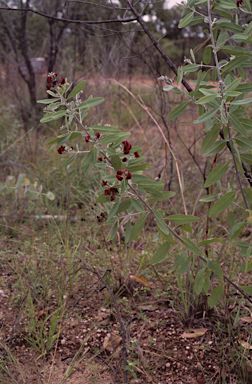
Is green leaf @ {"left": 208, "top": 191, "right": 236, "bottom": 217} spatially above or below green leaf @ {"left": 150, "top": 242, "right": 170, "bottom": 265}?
above

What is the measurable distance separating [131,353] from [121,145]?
101 cm

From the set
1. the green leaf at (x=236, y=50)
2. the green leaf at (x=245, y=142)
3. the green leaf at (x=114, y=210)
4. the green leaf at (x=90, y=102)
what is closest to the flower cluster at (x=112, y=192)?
the green leaf at (x=114, y=210)

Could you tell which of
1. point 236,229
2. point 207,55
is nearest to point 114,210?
point 236,229

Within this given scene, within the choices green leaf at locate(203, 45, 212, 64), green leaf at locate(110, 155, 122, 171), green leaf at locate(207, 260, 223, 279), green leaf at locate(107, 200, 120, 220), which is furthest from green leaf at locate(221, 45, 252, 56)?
green leaf at locate(207, 260, 223, 279)

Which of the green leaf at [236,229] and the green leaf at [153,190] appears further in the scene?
the green leaf at [236,229]

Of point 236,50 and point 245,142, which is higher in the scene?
point 236,50

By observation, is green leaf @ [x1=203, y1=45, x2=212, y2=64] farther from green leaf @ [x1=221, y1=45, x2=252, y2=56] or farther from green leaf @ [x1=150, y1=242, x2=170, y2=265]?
green leaf @ [x1=150, y1=242, x2=170, y2=265]

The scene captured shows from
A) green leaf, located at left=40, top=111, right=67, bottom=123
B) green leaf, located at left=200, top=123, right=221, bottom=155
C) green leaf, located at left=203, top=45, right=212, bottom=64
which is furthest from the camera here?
green leaf, located at left=203, top=45, right=212, bottom=64

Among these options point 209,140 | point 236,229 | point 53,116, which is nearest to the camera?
point 53,116

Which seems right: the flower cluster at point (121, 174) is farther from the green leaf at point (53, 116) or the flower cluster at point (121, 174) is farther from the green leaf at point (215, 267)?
the green leaf at point (215, 267)

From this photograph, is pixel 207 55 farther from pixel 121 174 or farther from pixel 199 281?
pixel 199 281

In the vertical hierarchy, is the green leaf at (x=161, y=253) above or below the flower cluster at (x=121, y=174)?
below

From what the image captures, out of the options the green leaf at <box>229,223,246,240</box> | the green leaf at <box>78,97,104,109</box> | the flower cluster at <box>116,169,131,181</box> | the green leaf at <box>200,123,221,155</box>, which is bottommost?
the green leaf at <box>229,223,246,240</box>

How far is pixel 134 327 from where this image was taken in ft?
6.18
